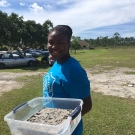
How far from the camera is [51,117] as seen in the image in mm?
1251

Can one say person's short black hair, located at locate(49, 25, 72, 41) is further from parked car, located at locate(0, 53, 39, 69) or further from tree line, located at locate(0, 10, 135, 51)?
tree line, located at locate(0, 10, 135, 51)

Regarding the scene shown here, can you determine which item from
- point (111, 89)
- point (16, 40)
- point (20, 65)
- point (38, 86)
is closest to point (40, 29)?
point (16, 40)

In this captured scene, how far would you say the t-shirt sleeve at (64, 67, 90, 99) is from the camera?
4.81 ft

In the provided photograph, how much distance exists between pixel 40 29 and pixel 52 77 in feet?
59.8

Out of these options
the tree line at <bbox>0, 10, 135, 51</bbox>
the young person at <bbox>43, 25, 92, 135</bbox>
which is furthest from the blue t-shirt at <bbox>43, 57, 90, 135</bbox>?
the tree line at <bbox>0, 10, 135, 51</bbox>

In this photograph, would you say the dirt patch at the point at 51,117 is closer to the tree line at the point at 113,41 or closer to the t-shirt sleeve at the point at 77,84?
the t-shirt sleeve at the point at 77,84

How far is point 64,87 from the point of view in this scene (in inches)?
59.3

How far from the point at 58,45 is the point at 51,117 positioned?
56 centimetres

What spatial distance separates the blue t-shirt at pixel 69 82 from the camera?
147cm

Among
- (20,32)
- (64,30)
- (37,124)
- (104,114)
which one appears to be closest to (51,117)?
(37,124)

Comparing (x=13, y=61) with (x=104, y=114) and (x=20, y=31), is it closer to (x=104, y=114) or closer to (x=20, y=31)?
(x=20, y=31)

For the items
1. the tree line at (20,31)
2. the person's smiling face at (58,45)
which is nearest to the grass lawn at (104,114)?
the person's smiling face at (58,45)

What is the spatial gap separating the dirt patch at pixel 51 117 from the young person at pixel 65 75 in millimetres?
196

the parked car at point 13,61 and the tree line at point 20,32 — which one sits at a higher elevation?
the tree line at point 20,32
